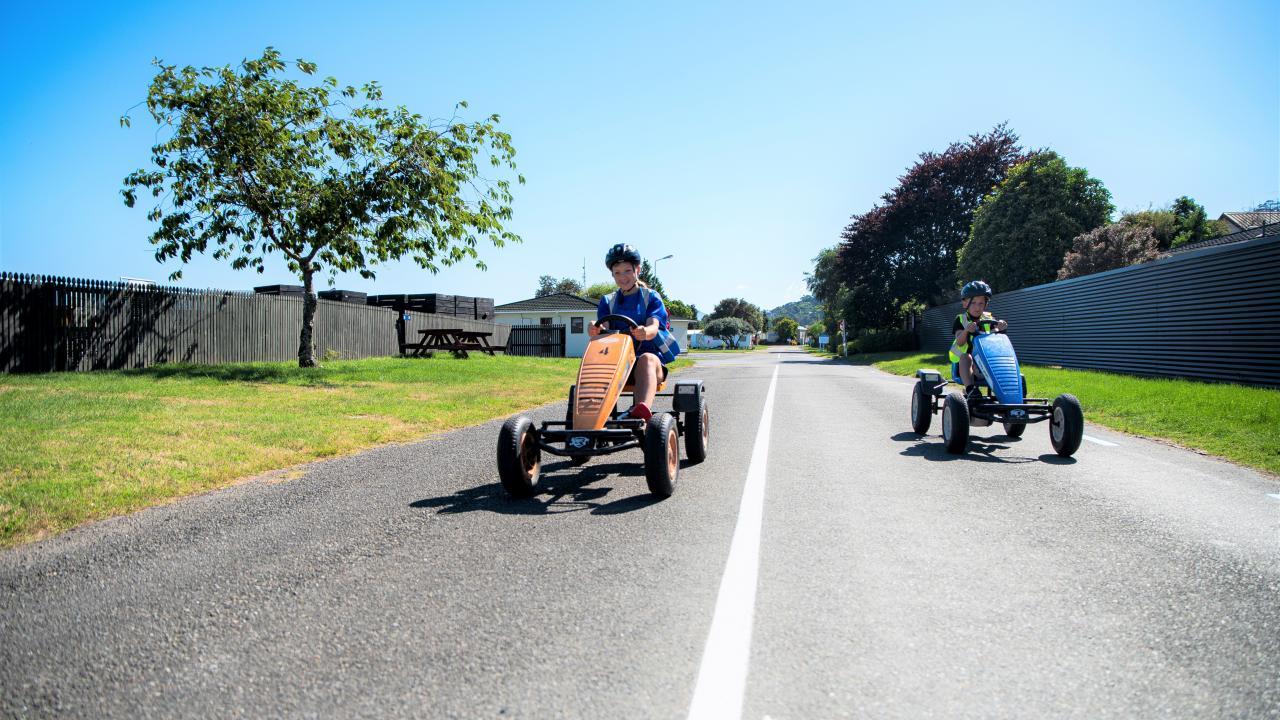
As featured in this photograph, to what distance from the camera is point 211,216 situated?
1620 cm

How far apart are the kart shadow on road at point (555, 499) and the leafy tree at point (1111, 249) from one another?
2449 cm

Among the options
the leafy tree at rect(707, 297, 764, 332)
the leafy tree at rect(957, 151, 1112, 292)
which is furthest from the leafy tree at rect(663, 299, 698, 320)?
the leafy tree at rect(957, 151, 1112, 292)

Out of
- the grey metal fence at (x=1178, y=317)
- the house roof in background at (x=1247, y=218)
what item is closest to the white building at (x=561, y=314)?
the grey metal fence at (x=1178, y=317)

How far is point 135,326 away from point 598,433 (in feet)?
50.2

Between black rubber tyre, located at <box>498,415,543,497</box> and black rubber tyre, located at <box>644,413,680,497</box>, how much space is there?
2.93 feet

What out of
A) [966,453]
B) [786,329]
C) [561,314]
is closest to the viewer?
[966,453]

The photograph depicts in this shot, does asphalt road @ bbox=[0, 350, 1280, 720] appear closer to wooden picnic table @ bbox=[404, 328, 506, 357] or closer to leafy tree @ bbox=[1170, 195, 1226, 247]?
wooden picnic table @ bbox=[404, 328, 506, 357]

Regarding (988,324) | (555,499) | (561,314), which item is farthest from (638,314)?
(561,314)

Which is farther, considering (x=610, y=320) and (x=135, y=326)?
(x=135, y=326)

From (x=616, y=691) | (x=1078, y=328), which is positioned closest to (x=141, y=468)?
(x=616, y=691)

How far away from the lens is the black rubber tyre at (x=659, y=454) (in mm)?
4895

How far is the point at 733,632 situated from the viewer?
2754 millimetres

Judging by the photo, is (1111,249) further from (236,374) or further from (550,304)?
(550,304)

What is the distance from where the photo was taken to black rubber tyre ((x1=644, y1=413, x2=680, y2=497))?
16.1 feet
